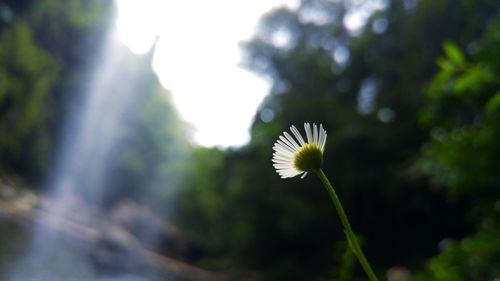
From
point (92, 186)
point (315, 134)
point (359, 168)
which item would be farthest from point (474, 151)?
point (92, 186)

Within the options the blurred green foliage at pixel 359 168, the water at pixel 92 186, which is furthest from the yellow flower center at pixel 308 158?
the blurred green foliage at pixel 359 168

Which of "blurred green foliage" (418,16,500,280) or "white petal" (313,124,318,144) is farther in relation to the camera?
"blurred green foliage" (418,16,500,280)

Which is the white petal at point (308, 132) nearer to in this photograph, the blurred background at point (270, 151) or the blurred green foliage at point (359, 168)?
the blurred background at point (270, 151)

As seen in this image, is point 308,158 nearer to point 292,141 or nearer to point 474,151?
point 292,141

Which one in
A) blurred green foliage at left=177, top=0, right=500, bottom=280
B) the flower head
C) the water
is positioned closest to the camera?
the flower head

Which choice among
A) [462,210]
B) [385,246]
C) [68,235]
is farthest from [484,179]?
[68,235]

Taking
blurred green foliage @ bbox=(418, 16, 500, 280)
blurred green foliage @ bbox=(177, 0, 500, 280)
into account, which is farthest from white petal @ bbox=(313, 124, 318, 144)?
blurred green foliage @ bbox=(177, 0, 500, 280)

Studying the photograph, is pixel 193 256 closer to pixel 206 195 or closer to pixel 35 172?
pixel 206 195

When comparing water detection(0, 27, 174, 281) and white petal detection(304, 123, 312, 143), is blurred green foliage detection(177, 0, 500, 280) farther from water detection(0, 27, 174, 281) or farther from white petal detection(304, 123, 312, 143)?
white petal detection(304, 123, 312, 143)

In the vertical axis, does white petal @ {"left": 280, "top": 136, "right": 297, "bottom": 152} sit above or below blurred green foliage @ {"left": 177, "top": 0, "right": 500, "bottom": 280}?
below
